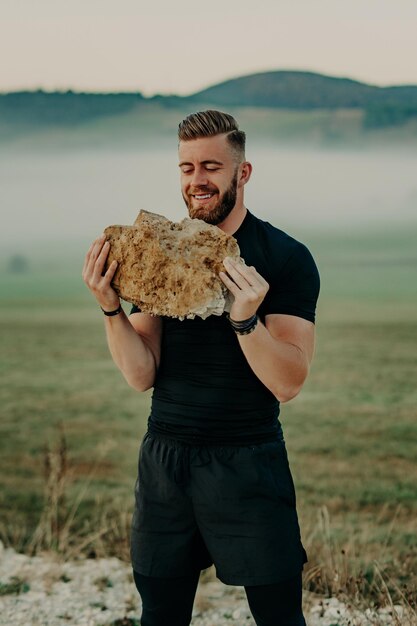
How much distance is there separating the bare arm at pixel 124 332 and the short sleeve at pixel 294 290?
0.48 meters

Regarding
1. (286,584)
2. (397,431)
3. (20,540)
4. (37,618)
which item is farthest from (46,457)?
(397,431)

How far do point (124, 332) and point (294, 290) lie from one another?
0.68 meters

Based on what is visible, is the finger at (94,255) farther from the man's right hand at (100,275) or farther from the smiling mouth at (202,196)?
the smiling mouth at (202,196)

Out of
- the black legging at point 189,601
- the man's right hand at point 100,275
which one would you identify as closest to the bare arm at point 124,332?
the man's right hand at point 100,275

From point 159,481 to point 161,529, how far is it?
19 centimetres

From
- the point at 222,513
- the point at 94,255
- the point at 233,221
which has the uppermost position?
the point at 233,221

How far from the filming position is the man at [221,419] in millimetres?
3293

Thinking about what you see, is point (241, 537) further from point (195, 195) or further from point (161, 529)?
point (195, 195)

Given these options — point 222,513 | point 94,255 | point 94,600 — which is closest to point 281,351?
point 222,513

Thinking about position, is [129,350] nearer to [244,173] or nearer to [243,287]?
[243,287]

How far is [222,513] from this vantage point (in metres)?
3.29

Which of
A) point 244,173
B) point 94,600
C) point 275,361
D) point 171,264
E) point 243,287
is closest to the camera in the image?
point 243,287

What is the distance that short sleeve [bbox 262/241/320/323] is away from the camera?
3338mm

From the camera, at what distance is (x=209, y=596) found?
16.9ft
